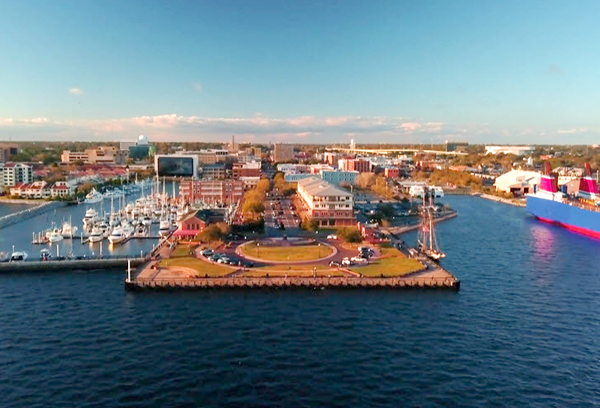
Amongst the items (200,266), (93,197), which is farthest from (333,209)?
(93,197)

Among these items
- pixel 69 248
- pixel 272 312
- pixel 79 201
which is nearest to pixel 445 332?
pixel 272 312

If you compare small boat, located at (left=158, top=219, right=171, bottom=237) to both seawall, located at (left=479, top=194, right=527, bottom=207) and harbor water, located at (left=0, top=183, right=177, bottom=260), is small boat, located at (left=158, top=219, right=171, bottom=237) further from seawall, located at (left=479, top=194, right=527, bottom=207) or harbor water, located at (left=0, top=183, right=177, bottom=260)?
seawall, located at (left=479, top=194, right=527, bottom=207)

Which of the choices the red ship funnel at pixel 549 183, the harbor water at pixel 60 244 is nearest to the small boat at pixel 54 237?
the harbor water at pixel 60 244

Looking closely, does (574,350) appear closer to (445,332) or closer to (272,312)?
(445,332)

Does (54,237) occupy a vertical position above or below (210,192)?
below

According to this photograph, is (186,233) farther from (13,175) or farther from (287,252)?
(13,175)

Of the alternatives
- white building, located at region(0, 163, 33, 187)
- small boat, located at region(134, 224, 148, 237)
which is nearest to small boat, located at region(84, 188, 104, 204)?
white building, located at region(0, 163, 33, 187)
